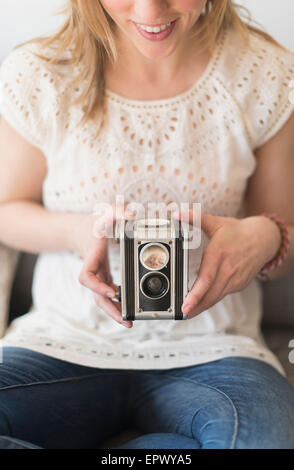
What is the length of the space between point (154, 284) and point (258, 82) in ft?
1.28

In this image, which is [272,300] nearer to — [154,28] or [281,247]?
[281,247]

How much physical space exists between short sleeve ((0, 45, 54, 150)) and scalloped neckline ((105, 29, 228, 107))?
9 cm

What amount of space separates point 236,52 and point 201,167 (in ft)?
0.60

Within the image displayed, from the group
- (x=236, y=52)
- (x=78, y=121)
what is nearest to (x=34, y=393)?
(x=78, y=121)

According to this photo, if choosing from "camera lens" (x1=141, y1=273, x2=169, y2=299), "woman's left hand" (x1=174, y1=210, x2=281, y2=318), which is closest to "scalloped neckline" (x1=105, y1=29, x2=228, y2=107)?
"woman's left hand" (x1=174, y1=210, x2=281, y2=318)

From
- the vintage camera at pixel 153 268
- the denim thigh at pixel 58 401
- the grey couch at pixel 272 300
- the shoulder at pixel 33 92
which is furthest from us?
the grey couch at pixel 272 300

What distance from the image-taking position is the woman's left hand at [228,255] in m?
0.72

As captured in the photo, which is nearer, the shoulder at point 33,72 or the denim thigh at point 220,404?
the denim thigh at point 220,404

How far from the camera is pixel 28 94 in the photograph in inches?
34.2

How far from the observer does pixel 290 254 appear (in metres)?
0.90

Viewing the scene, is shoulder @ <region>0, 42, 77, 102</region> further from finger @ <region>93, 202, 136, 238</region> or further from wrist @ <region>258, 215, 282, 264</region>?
wrist @ <region>258, 215, 282, 264</region>

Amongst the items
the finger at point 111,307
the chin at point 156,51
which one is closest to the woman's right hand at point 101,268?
the finger at point 111,307

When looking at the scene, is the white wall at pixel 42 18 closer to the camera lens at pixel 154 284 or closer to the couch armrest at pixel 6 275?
the couch armrest at pixel 6 275

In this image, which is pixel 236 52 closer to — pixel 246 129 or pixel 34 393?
pixel 246 129
